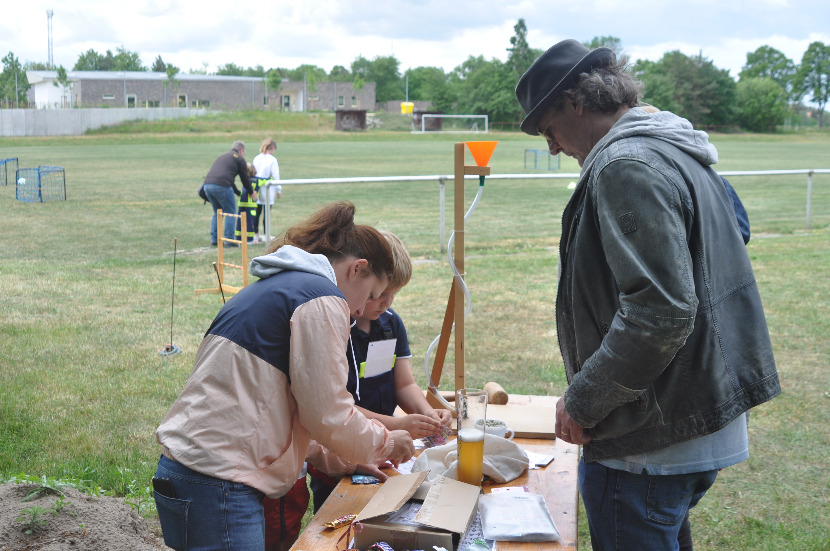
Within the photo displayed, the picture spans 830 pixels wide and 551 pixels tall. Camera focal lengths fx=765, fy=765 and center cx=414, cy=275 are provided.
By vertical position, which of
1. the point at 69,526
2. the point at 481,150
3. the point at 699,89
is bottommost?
the point at 69,526

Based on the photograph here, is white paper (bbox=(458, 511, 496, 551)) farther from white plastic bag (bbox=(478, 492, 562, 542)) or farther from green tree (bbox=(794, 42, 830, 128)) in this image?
green tree (bbox=(794, 42, 830, 128))

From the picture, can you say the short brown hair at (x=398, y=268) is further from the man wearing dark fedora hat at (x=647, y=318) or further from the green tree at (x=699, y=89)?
the green tree at (x=699, y=89)

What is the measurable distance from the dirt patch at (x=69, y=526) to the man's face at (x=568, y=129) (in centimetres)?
203

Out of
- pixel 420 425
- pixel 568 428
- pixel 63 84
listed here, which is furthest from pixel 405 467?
pixel 63 84

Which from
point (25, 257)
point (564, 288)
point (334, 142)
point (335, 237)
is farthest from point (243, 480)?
point (334, 142)

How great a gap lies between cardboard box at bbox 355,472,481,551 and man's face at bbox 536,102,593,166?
951mm

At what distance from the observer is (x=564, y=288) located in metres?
1.90

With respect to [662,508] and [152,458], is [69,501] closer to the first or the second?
[152,458]

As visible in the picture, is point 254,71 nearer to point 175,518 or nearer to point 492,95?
point 492,95

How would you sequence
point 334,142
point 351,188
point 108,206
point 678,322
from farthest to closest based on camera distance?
point 334,142
point 351,188
point 108,206
point 678,322

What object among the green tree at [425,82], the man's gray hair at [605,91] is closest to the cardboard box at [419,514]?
the man's gray hair at [605,91]

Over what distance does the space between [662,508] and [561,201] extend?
62.4ft

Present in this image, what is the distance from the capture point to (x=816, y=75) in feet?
334

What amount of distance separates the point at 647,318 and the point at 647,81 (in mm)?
69678
